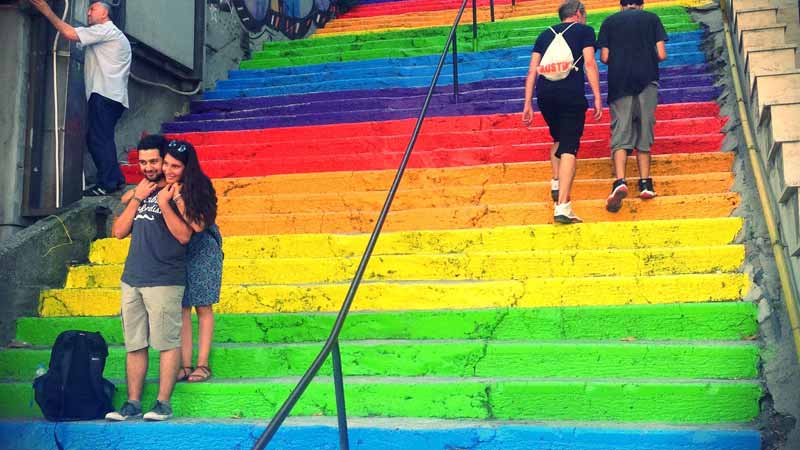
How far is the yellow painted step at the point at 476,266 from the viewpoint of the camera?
5.14m

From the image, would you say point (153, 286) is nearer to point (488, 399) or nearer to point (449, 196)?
point (488, 399)

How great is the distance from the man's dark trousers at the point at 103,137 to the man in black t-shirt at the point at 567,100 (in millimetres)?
3426

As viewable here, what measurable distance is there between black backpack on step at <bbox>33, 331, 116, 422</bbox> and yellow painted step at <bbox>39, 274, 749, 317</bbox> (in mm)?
1128

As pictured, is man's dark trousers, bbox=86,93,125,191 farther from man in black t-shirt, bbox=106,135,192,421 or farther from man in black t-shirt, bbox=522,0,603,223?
man in black t-shirt, bbox=522,0,603,223

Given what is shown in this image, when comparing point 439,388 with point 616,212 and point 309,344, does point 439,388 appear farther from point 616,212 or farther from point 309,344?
point 616,212

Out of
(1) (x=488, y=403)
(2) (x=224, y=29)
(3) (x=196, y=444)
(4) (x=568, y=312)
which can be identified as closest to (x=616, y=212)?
(4) (x=568, y=312)

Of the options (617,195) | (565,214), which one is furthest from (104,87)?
(617,195)

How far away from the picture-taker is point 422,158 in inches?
289

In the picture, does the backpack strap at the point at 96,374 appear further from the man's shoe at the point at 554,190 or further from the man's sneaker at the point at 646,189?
the man's sneaker at the point at 646,189

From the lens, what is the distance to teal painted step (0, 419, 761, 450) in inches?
153

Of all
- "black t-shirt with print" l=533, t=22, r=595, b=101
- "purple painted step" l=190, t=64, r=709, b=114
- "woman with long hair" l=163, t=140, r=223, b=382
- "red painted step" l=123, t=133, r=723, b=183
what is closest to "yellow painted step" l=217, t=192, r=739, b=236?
"black t-shirt with print" l=533, t=22, r=595, b=101

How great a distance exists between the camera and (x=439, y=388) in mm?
4402

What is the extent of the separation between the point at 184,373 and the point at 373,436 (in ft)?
4.35

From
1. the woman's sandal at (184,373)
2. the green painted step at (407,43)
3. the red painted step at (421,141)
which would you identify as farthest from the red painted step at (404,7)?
the woman's sandal at (184,373)
